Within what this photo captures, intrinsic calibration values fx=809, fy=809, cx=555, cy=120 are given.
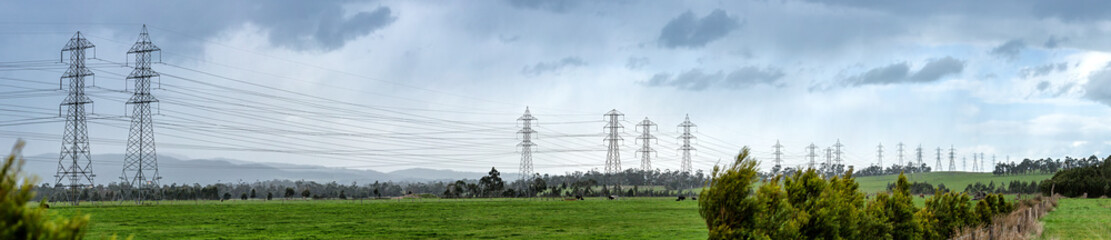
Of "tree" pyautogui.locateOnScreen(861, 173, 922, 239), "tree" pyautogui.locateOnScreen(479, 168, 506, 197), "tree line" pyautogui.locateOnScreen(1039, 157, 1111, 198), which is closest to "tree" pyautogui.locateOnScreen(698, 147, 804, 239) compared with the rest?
"tree" pyautogui.locateOnScreen(861, 173, 922, 239)

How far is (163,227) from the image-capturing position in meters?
48.3

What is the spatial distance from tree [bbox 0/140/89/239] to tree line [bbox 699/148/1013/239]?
29.8ft

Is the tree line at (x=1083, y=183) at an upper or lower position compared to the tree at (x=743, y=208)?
lower

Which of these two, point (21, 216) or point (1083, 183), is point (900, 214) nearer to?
point (21, 216)

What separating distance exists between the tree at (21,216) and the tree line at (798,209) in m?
9.09

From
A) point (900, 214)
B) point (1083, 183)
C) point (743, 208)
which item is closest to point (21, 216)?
point (743, 208)

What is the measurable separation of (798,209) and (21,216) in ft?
40.3

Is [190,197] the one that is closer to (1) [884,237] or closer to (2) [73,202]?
(2) [73,202]

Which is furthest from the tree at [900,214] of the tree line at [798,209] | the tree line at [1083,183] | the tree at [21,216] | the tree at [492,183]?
the tree at [492,183]

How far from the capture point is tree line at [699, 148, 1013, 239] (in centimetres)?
1273

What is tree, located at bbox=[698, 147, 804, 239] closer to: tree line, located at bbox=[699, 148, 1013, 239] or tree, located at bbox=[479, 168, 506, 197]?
tree line, located at bbox=[699, 148, 1013, 239]

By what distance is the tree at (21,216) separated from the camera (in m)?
5.06

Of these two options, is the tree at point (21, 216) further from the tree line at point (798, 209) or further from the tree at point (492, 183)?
the tree at point (492, 183)

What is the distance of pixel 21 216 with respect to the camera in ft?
17.0
